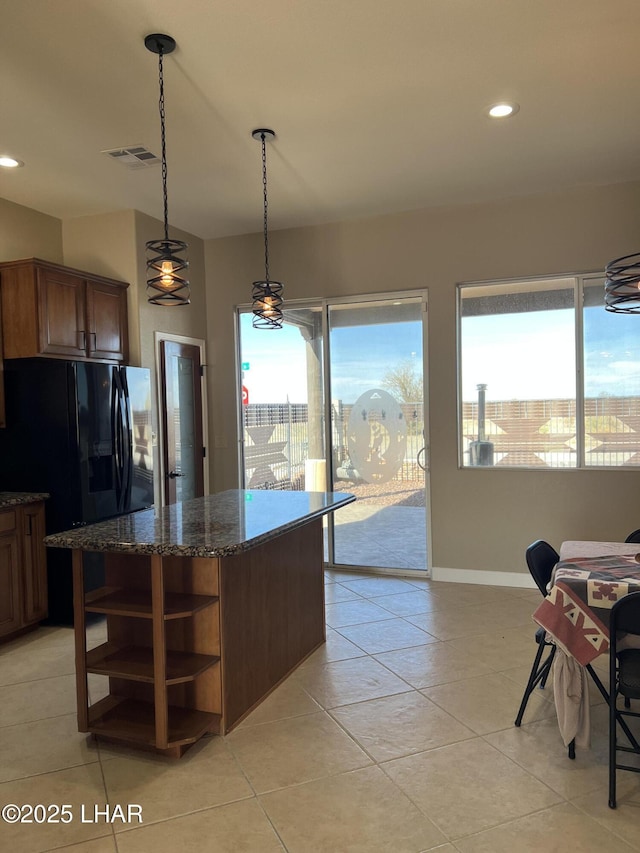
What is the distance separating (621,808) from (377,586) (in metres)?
2.86

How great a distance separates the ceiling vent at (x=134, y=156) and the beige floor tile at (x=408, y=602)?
3.43m

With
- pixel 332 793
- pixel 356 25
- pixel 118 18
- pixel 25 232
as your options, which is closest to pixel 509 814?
pixel 332 793

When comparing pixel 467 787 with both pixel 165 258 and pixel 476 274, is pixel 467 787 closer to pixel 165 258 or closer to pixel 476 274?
pixel 165 258

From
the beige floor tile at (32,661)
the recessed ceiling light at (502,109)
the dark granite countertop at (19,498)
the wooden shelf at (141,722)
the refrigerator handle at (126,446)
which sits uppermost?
the recessed ceiling light at (502,109)

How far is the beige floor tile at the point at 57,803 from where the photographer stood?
207 cm

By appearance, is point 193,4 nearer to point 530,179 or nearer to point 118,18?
point 118,18

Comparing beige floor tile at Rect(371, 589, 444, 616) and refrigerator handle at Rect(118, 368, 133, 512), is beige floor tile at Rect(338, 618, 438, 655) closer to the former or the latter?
beige floor tile at Rect(371, 589, 444, 616)

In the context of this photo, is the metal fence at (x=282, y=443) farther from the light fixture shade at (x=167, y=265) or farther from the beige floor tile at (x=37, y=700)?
the light fixture shade at (x=167, y=265)

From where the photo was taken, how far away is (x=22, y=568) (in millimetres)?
3992

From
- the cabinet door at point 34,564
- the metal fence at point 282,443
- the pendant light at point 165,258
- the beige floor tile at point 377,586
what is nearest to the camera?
the pendant light at point 165,258

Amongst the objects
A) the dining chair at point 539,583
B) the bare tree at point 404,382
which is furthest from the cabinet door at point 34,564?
the dining chair at point 539,583

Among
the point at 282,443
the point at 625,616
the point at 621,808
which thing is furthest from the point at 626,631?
the point at 282,443

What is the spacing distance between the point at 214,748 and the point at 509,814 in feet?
4.01

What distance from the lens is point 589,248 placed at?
4566 millimetres
